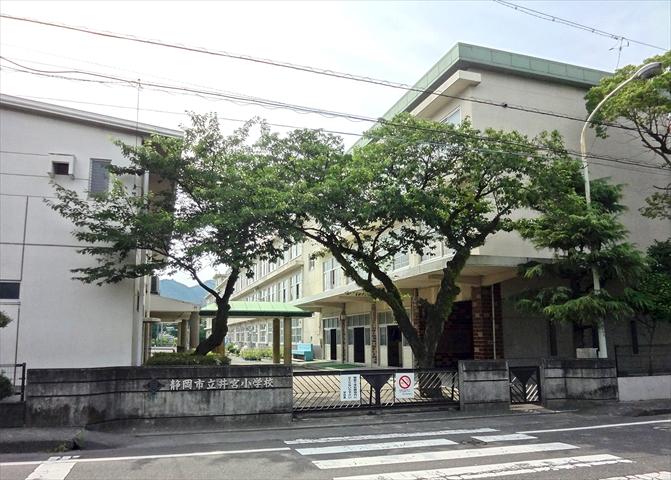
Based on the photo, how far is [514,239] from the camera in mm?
19297

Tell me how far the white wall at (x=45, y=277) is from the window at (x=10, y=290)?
0.14m

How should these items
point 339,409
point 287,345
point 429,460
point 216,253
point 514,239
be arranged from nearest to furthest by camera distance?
point 429,460, point 339,409, point 216,253, point 514,239, point 287,345

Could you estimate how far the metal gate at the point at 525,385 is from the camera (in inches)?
561

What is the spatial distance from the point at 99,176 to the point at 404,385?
378 inches

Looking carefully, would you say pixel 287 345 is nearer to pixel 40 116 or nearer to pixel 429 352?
pixel 429 352

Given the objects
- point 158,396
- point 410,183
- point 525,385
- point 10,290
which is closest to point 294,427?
point 158,396

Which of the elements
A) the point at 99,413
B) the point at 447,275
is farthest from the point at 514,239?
the point at 99,413

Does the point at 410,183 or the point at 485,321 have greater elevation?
the point at 410,183

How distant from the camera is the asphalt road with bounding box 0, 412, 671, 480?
7.43m

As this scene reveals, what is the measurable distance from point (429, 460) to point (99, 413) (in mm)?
6592

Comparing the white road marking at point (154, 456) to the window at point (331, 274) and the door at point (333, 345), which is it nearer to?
the window at point (331, 274)

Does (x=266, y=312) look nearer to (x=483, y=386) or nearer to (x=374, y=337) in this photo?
(x=374, y=337)

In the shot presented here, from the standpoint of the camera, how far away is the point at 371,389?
12820 mm

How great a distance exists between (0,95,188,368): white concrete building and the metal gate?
9.98 metres
